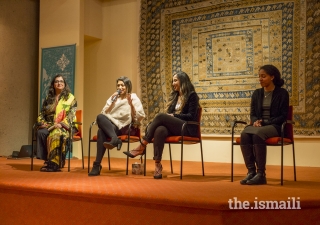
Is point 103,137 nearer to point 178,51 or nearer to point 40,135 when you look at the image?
point 40,135

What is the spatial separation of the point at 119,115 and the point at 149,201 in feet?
6.07

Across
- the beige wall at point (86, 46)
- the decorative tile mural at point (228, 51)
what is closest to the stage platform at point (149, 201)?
the decorative tile mural at point (228, 51)

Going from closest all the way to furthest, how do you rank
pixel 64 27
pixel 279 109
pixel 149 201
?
pixel 149 201, pixel 279 109, pixel 64 27

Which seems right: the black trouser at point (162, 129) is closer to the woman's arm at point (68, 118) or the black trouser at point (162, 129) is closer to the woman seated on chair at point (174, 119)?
the woman seated on chair at point (174, 119)

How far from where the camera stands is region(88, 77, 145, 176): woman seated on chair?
4.09 m

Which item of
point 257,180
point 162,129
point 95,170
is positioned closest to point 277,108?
point 257,180

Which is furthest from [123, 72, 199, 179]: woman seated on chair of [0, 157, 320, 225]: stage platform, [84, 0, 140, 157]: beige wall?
[84, 0, 140, 157]: beige wall

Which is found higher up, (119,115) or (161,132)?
(119,115)

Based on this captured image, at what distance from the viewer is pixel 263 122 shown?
141 inches

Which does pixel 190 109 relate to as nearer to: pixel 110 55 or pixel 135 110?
pixel 135 110

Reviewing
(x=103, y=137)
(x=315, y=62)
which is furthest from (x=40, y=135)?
(x=315, y=62)

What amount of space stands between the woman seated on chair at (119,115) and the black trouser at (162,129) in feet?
1.40

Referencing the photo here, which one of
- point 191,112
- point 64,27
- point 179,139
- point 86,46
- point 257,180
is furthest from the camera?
point 86,46

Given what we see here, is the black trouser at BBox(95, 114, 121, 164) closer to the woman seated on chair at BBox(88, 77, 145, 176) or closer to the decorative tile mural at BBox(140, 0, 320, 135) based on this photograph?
the woman seated on chair at BBox(88, 77, 145, 176)
